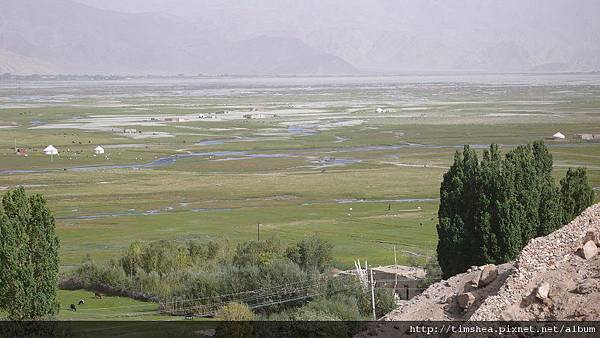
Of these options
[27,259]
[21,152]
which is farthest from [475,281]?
[21,152]

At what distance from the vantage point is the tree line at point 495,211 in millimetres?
30703

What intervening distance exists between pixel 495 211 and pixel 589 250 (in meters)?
14.4

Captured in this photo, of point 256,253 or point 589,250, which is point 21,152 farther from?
point 589,250

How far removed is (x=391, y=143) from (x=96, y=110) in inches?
2867

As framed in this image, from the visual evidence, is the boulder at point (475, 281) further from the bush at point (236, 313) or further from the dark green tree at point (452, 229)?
the dark green tree at point (452, 229)

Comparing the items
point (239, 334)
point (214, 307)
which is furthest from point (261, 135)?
point (239, 334)

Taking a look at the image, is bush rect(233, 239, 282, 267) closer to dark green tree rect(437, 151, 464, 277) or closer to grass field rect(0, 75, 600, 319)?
grass field rect(0, 75, 600, 319)

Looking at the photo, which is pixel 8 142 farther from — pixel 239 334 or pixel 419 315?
pixel 419 315

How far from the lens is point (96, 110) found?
511ft

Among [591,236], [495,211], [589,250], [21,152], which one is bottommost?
[21,152]

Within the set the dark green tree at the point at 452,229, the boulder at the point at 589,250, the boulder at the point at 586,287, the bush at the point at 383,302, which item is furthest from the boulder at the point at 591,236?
the dark green tree at the point at 452,229

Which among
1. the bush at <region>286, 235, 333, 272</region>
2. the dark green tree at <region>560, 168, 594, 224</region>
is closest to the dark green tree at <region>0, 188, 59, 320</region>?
the bush at <region>286, 235, 333, 272</region>

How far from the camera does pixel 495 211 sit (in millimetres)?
31125

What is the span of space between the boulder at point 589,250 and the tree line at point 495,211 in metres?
13.2
